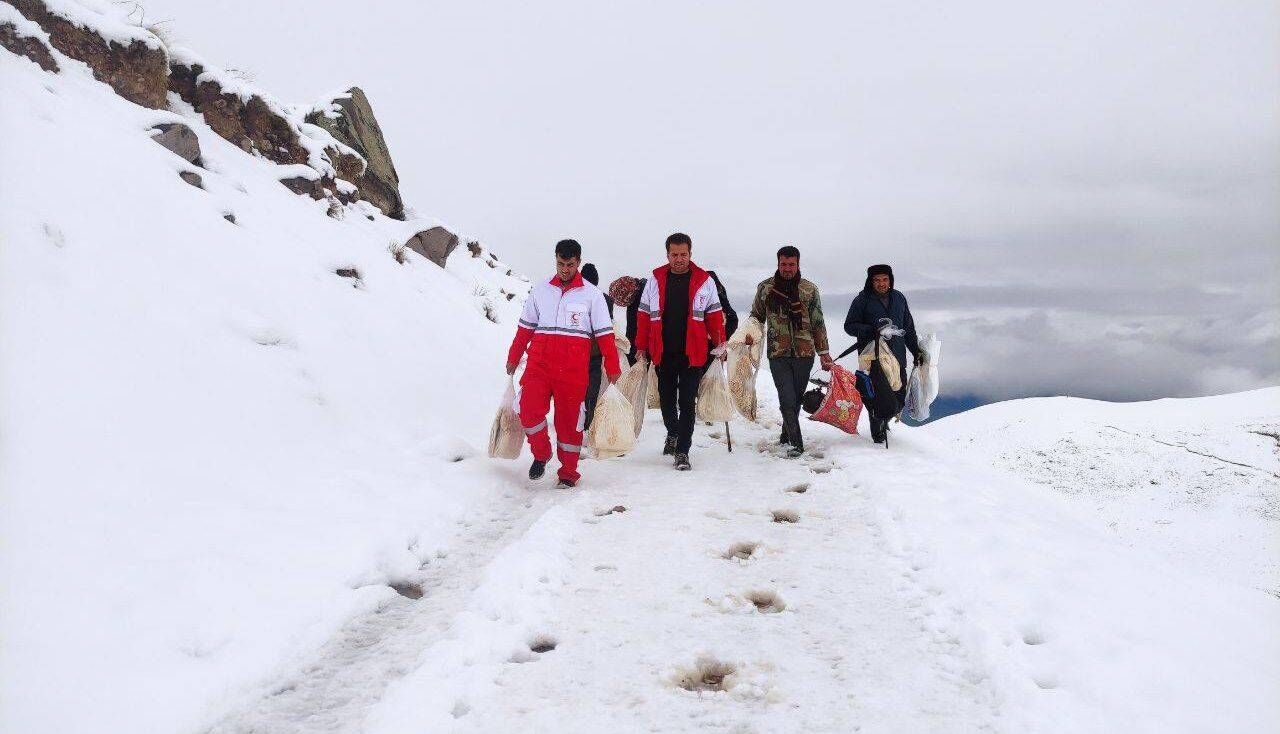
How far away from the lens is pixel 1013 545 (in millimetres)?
4090

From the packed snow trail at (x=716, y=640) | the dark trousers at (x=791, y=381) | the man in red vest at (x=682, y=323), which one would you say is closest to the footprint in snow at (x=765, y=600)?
the packed snow trail at (x=716, y=640)

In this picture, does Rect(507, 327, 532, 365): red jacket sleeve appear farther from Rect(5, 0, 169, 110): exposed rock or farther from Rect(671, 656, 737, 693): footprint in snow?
Rect(5, 0, 169, 110): exposed rock

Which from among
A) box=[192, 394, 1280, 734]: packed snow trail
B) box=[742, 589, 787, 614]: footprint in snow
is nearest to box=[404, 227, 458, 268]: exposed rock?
box=[192, 394, 1280, 734]: packed snow trail

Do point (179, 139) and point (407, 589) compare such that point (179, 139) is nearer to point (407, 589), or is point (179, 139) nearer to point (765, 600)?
point (407, 589)

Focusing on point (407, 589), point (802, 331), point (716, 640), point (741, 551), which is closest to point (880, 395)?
point (802, 331)

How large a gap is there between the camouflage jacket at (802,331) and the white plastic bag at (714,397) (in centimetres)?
75

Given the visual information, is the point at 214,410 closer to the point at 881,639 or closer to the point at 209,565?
the point at 209,565

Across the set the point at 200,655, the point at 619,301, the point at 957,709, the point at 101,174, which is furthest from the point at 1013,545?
the point at 101,174

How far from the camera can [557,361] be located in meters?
5.88

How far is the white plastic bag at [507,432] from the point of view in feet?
19.5

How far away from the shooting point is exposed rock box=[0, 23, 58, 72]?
292 inches

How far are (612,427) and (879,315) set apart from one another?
336 centimetres

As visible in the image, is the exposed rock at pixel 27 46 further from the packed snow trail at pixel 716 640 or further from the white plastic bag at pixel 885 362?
the white plastic bag at pixel 885 362

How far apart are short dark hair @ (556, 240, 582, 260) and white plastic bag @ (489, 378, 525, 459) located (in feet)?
4.05
